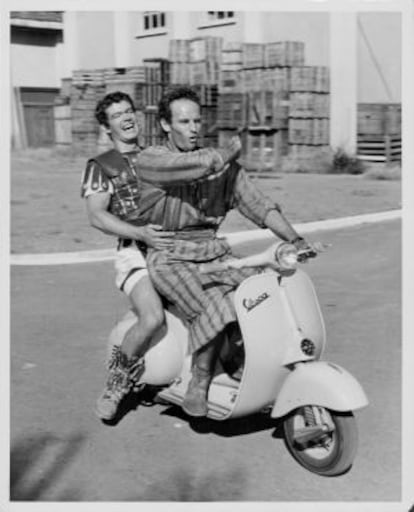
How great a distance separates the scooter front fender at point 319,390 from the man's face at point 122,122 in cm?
126

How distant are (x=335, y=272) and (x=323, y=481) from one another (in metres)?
2.89

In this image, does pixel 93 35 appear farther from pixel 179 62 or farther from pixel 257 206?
pixel 179 62

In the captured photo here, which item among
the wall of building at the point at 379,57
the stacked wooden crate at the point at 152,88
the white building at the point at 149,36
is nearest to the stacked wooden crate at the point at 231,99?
the stacked wooden crate at the point at 152,88

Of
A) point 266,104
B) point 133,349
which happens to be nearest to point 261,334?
point 133,349

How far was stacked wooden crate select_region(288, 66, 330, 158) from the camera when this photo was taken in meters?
8.37

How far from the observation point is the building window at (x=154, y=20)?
3.90m

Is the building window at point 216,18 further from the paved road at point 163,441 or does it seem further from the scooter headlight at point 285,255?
the paved road at point 163,441

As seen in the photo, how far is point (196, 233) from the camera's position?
3.82m

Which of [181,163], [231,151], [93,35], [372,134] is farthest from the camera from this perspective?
[372,134]

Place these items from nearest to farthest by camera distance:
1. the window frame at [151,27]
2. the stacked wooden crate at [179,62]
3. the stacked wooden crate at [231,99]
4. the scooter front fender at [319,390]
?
1. the scooter front fender at [319,390]
2. the window frame at [151,27]
3. the stacked wooden crate at [179,62]
4. the stacked wooden crate at [231,99]

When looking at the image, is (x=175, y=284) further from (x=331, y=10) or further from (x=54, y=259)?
(x=54, y=259)

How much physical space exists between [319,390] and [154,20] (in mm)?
1847

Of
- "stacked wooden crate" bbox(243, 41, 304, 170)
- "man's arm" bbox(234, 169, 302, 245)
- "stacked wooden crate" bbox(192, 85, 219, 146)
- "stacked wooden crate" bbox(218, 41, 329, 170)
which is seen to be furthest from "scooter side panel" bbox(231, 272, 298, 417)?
"stacked wooden crate" bbox(192, 85, 219, 146)

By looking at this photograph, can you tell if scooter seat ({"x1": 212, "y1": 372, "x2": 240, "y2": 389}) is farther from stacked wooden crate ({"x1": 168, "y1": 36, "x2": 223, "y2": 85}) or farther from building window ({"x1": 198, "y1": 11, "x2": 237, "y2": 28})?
stacked wooden crate ({"x1": 168, "y1": 36, "x2": 223, "y2": 85})
